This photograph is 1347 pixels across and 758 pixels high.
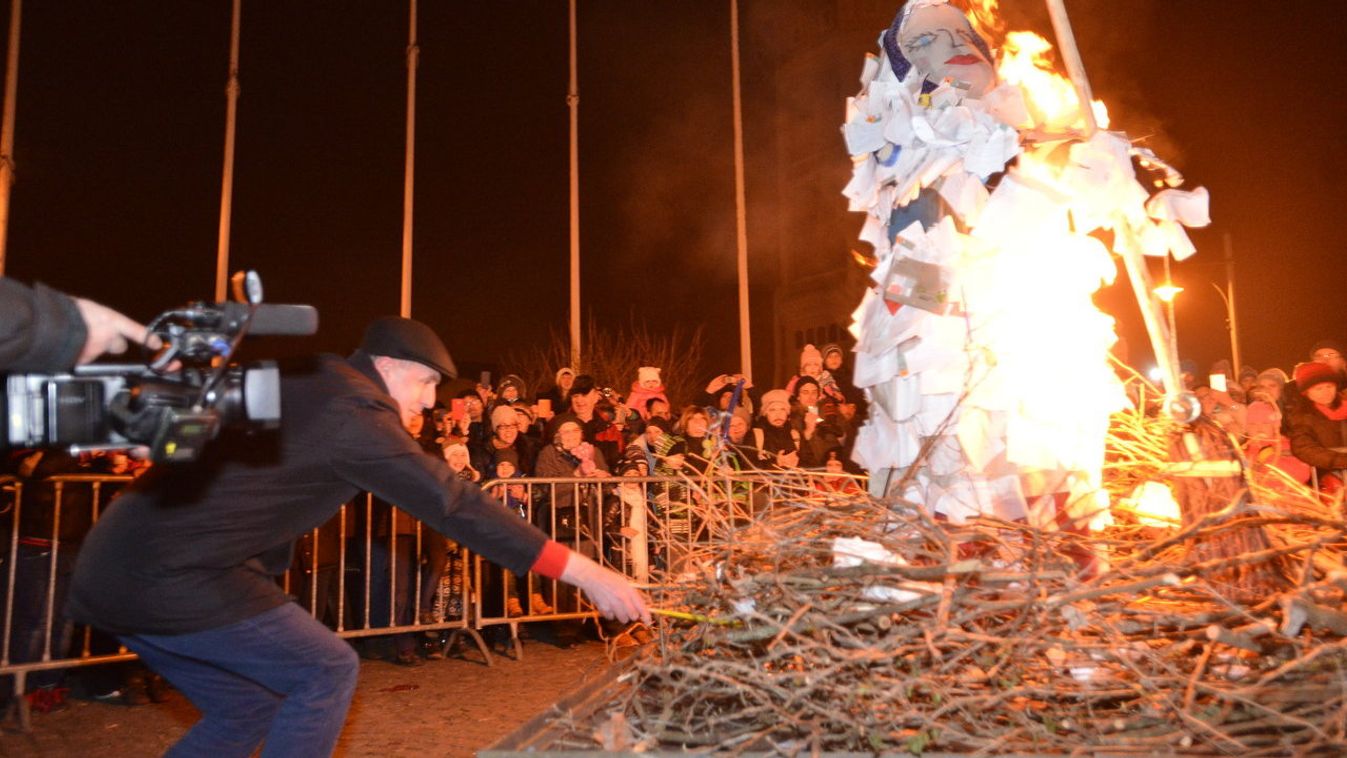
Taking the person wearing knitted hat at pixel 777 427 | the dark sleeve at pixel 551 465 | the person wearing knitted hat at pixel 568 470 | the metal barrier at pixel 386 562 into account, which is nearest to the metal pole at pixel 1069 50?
the metal barrier at pixel 386 562

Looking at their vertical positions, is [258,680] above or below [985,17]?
below

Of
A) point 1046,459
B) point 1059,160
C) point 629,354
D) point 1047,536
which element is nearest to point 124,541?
point 1047,536

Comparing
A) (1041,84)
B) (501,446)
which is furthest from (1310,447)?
(501,446)

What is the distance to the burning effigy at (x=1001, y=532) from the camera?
8.29 ft

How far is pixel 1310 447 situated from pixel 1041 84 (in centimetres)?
594

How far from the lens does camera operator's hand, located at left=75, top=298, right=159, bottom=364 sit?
95.3 inches

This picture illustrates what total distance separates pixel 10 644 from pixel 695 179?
1583cm

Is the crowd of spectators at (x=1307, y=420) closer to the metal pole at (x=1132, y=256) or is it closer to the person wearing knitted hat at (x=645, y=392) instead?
the metal pole at (x=1132, y=256)

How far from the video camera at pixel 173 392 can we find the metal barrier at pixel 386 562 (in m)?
3.72

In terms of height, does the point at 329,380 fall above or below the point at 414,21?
below

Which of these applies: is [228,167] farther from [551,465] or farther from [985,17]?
[985,17]

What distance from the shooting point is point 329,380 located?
128 inches

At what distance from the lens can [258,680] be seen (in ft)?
10.5

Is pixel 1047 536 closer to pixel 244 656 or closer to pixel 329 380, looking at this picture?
pixel 329 380
